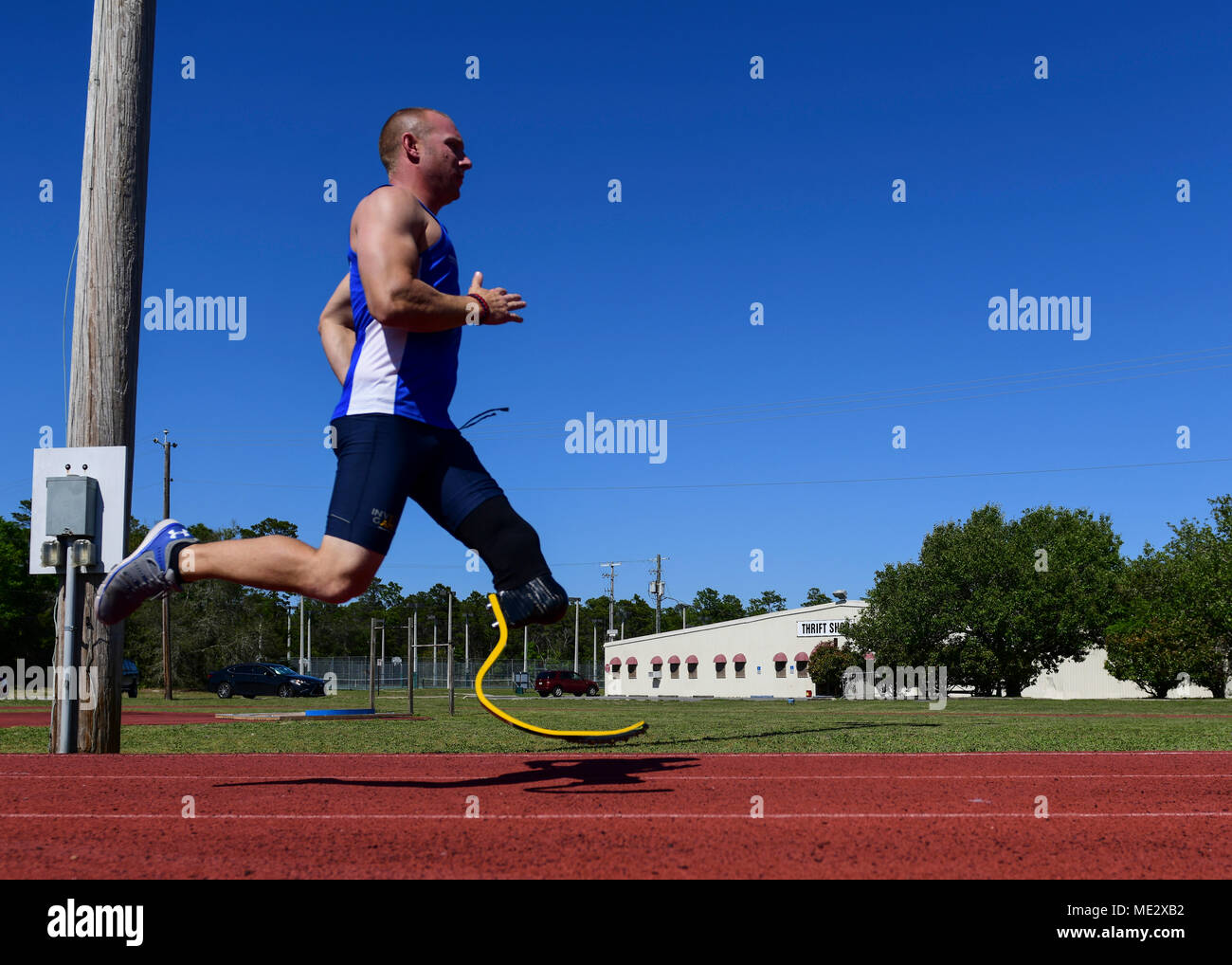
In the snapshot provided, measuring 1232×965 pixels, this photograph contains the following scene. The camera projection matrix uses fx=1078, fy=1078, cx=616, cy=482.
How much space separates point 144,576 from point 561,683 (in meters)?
53.7

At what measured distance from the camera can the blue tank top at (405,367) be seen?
4.14 meters

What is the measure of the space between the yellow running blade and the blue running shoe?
1232 millimetres

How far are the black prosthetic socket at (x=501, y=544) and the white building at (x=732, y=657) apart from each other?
61738 mm

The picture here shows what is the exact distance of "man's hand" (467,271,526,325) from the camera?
164 inches

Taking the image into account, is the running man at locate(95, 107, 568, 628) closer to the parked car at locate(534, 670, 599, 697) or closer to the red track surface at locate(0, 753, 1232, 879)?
the red track surface at locate(0, 753, 1232, 879)

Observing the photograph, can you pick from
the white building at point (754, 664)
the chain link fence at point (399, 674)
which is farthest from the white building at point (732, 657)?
the chain link fence at point (399, 674)

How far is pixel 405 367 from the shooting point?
164 inches

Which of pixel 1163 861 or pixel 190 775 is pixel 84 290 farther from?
pixel 1163 861

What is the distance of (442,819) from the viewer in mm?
3496

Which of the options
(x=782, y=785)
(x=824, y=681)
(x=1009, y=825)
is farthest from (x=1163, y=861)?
(x=824, y=681)

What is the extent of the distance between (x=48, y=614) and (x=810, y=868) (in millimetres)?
69292

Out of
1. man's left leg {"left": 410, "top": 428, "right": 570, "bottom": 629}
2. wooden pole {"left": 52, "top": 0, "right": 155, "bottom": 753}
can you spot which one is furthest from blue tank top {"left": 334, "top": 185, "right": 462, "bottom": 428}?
wooden pole {"left": 52, "top": 0, "right": 155, "bottom": 753}

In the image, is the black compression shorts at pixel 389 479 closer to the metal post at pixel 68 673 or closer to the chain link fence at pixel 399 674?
the metal post at pixel 68 673
